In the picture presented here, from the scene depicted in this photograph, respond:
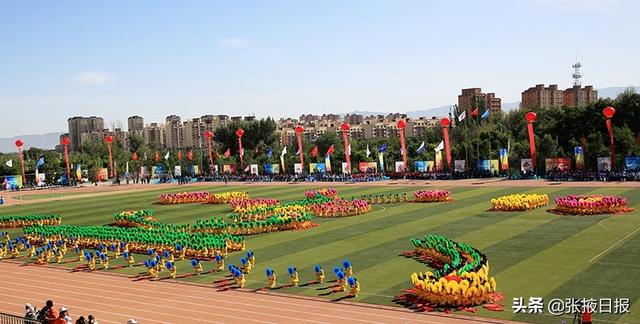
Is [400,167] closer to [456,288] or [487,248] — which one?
[487,248]

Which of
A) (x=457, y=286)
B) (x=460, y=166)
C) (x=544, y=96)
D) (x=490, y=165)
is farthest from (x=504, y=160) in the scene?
(x=544, y=96)

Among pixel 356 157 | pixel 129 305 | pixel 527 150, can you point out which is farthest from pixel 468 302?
pixel 356 157

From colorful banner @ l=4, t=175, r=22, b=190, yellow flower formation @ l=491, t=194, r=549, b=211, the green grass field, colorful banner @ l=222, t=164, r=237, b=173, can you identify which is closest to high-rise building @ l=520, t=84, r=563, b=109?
colorful banner @ l=222, t=164, r=237, b=173

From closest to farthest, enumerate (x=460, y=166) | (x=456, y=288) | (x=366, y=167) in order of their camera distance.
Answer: (x=456, y=288) → (x=460, y=166) → (x=366, y=167)

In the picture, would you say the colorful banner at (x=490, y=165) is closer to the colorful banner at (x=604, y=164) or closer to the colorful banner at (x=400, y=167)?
the colorful banner at (x=400, y=167)

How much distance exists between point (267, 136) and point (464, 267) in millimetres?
107403

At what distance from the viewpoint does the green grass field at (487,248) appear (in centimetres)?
2008

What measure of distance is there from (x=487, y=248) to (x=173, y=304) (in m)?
13.4

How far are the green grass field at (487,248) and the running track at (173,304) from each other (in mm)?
1196

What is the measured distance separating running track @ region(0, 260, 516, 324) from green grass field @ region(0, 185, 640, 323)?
1.20 meters

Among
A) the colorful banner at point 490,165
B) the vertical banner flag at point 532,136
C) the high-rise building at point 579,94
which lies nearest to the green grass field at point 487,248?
the vertical banner flag at point 532,136

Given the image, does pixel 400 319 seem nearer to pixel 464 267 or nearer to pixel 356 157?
pixel 464 267

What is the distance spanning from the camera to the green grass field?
20078 mm

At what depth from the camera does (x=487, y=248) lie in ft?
88.6
